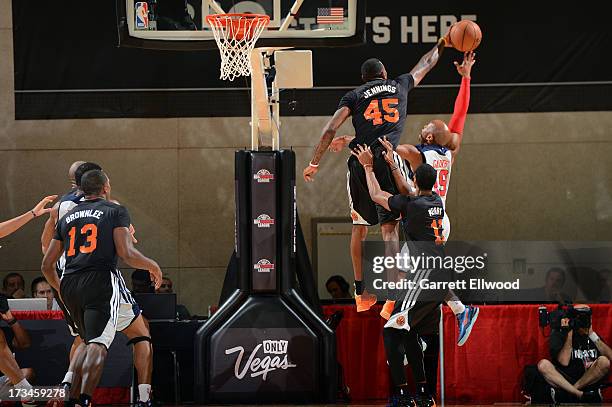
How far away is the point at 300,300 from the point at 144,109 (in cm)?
486

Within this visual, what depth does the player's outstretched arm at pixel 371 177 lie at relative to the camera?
29.2 feet

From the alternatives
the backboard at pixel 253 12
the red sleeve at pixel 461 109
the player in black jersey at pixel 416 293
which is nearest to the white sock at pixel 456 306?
the player in black jersey at pixel 416 293

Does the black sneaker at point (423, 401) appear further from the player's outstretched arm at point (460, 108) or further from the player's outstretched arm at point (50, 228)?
the player's outstretched arm at point (50, 228)

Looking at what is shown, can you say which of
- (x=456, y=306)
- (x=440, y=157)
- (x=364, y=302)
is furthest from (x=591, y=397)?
(x=440, y=157)

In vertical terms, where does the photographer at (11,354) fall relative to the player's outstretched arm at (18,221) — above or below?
below

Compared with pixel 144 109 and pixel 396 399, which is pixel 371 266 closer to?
pixel 396 399

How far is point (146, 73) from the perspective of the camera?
1287cm

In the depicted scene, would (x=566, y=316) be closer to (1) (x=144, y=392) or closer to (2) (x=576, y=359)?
(2) (x=576, y=359)

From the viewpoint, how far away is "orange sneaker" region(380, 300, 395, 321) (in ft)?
29.6

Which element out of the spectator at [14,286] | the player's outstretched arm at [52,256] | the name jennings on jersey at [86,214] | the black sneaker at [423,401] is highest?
the name jennings on jersey at [86,214]

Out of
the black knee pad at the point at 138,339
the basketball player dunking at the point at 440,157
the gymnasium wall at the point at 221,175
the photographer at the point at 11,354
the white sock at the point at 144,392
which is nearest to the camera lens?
the white sock at the point at 144,392

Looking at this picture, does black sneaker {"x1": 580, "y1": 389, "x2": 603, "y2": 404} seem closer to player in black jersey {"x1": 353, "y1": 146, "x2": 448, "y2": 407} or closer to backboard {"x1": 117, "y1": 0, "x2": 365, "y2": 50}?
player in black jersey {"x1": 353, "y1": 146, "x2": 448, "y2": 407}

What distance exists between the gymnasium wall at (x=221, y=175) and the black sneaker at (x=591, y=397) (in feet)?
13.8

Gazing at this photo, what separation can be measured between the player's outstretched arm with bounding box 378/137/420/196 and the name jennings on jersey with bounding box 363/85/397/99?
17.9 inches
